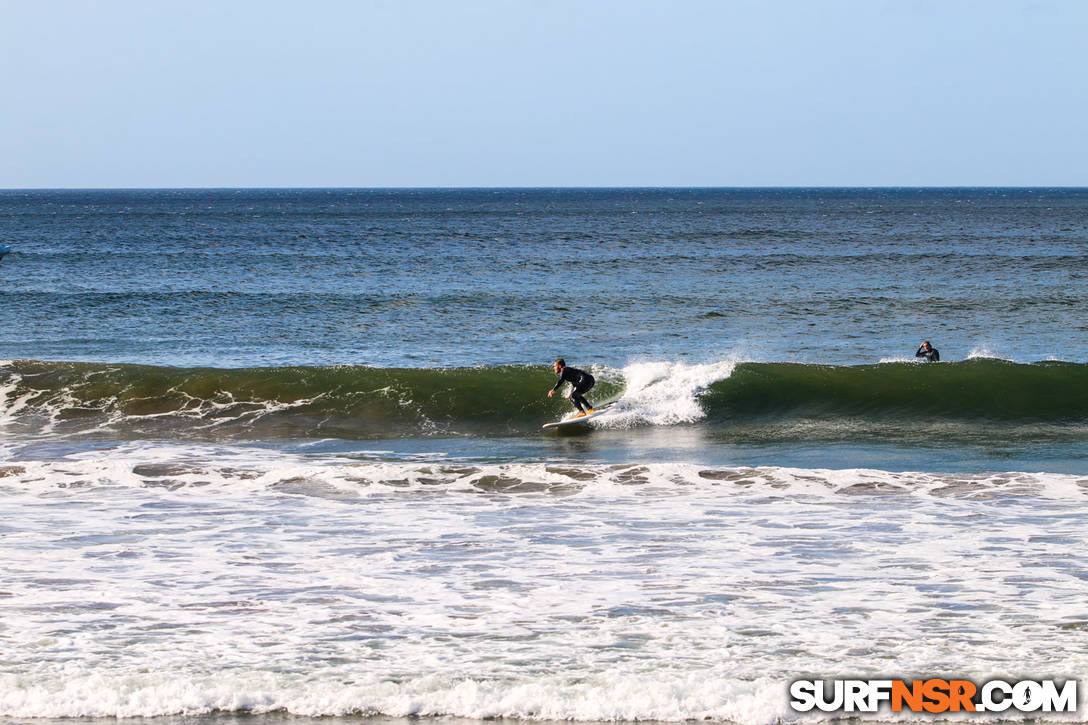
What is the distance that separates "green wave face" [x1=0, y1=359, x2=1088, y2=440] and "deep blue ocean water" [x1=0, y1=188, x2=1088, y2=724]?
98 millimetres

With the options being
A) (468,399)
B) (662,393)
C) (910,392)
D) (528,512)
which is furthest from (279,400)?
(910,392)

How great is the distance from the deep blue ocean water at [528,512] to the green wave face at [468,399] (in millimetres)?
98

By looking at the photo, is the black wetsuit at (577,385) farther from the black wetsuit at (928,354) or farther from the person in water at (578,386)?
the black wetsuit at (928,354)

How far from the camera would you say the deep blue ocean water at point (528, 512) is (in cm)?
885

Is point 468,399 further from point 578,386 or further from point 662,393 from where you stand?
point 662,393

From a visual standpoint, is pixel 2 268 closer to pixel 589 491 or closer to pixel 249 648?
pixel 589 491

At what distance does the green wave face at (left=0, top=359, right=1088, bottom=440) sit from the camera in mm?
21016

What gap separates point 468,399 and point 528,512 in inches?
355

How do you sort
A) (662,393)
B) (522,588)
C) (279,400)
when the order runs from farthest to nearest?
(279,400) < (662,393) < (522,588)

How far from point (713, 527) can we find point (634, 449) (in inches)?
219

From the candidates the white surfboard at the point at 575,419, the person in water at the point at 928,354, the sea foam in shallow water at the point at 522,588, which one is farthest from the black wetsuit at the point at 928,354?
the sea foam in shallow water at the point at 522,588

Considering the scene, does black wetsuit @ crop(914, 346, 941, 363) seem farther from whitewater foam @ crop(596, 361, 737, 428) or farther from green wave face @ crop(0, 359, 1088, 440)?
whitewater foam @ crop(596, 361, 737, 428)

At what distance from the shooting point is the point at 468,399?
23.0 meters

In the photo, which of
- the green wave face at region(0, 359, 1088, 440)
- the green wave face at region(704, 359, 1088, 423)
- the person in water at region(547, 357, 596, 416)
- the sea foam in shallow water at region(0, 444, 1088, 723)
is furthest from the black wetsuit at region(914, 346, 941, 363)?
the sea foam in shallow water at region(0, 444, 1088, 723)
